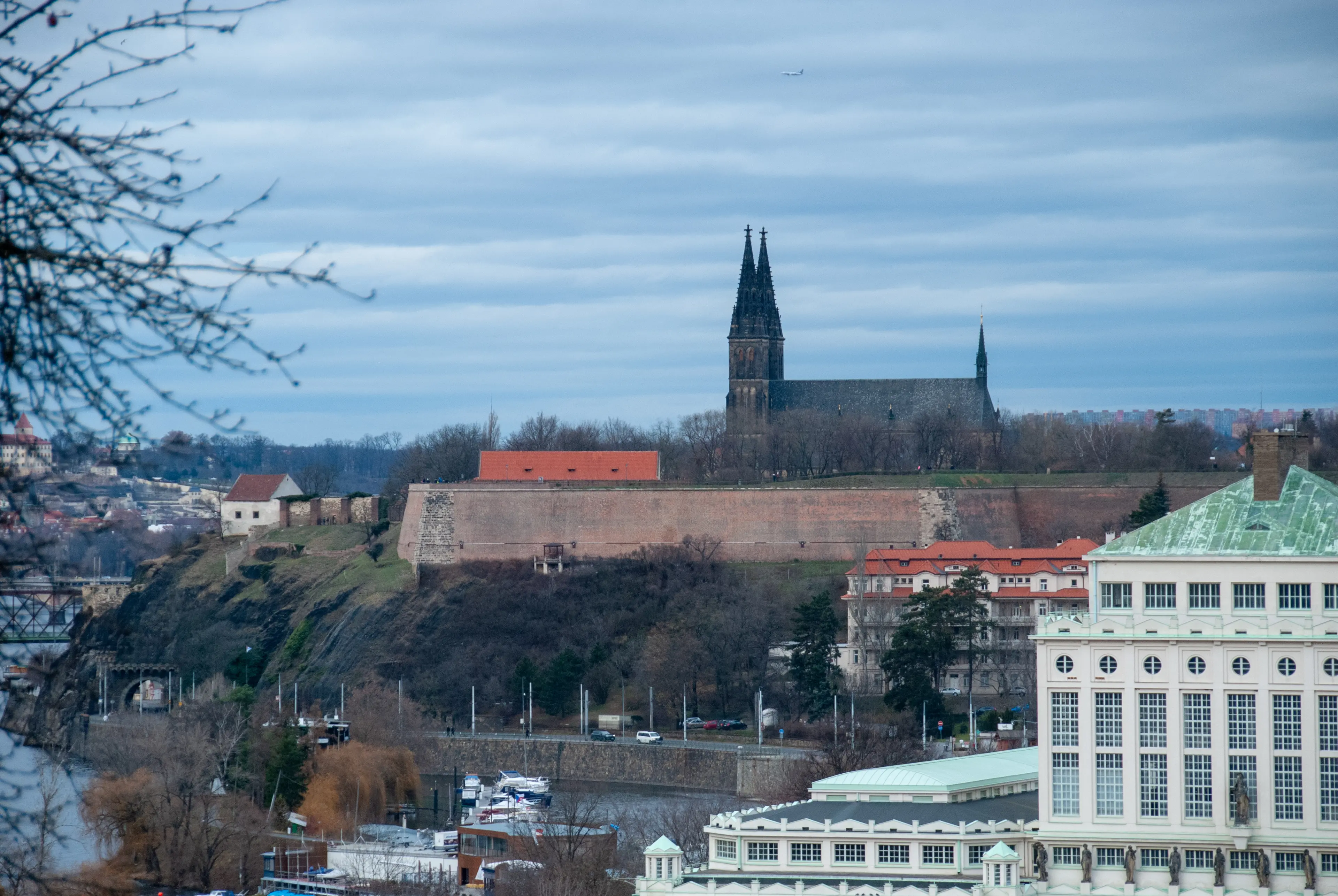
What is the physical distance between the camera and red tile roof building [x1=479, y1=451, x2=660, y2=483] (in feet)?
325

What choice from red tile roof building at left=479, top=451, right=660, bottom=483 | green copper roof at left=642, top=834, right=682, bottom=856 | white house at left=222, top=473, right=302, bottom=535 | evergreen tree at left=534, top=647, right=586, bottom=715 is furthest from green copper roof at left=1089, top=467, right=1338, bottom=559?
white house at left=222, top=473, right=302, bottom=535

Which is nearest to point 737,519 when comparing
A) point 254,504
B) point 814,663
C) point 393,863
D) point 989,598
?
point 989,598

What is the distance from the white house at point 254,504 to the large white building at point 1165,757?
73.6 m

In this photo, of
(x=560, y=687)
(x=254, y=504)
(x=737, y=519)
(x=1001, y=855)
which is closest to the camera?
(x=1001, y=855)

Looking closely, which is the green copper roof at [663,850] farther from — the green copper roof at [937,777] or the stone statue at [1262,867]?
the stone statue at [1262,867]

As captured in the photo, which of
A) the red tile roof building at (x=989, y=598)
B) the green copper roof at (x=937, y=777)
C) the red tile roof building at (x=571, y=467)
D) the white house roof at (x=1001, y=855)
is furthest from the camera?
the red tile roof building at (x=571, y=467)

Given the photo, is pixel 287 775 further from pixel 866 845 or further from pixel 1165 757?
pixel 1165 757

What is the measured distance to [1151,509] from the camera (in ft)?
276

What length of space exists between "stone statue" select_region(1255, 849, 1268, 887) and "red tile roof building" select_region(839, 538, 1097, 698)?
36812mm

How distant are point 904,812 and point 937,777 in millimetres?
1870

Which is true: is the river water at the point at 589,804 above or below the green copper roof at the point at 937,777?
below

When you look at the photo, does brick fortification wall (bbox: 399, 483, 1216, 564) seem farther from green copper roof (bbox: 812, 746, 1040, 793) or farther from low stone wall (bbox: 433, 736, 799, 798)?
green copper roof (bbox: 812, 746, 1040, 793)

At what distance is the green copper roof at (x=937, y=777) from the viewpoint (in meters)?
37.8

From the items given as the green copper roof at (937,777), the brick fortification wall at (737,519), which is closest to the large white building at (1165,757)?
the green copper roof at (937,777)
